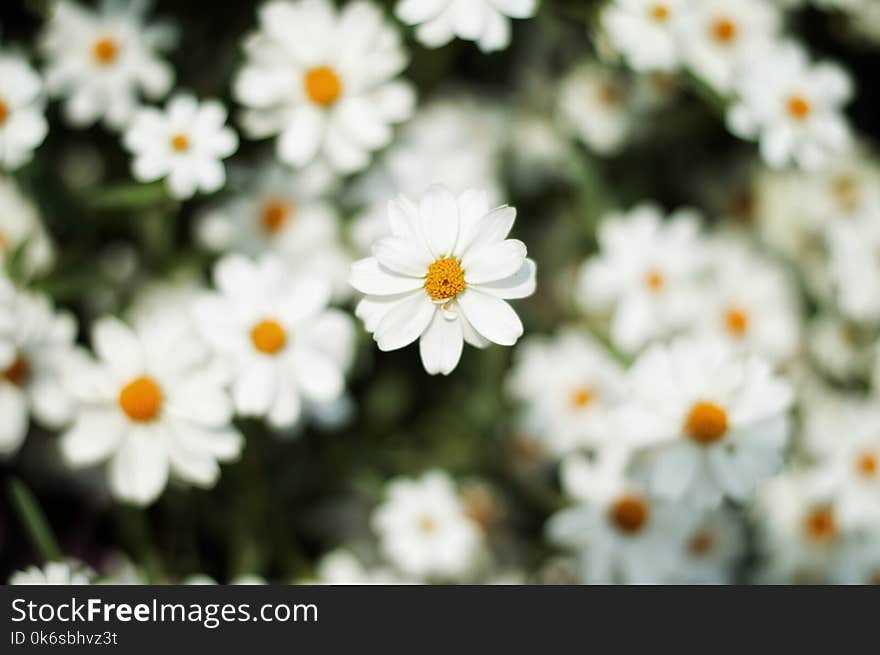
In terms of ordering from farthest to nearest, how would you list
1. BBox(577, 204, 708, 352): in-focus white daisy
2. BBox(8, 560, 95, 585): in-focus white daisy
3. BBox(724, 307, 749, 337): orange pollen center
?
BBox(724, 307, 749, 337): orange pollen center < BBox(577, 204, 708, 352): in-focus white daisy < BBox(8, 560, 95, 585): in-focus white daisy

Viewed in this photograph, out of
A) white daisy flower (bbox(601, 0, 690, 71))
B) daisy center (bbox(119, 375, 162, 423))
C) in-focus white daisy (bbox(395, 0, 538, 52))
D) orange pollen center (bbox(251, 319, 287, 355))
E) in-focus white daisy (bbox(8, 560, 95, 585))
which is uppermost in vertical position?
white daisy flower (bbox(601, 0, 690, 71))

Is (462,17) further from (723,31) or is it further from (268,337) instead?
(723,31)

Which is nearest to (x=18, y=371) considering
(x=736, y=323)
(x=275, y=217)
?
(x=275, y=217)

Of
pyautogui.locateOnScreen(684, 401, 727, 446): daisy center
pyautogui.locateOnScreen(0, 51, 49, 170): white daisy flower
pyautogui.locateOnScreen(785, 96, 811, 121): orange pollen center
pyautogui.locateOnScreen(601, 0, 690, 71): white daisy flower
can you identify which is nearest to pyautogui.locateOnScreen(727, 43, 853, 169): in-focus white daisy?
pyautogui.locateOnScreen(785, 96, 811, 121): orange pollen center

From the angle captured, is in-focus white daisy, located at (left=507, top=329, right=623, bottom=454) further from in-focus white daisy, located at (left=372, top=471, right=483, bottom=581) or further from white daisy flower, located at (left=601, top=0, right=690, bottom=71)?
white daisy flower, located at (left=601, top=0, right=690, bottom=71)

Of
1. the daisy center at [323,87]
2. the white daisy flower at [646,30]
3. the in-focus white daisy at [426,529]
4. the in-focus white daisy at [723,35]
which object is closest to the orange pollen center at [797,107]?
the in-focus white daisy at [723,35]

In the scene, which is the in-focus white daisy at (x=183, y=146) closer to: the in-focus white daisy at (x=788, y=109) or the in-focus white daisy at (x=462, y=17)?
the in-focus white daisy at (x=462, y=17)
